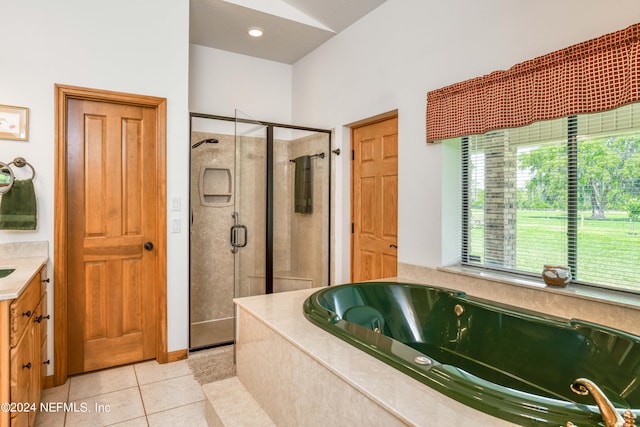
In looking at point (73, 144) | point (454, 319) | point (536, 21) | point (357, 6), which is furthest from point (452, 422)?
point (357, 6)

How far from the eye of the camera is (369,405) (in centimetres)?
114

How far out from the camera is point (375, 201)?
333cm

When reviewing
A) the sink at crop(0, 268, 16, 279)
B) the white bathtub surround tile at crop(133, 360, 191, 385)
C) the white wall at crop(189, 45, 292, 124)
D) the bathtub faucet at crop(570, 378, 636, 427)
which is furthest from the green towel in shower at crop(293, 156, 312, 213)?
the bathtub faucet at crop(570, 378, 636, 427)

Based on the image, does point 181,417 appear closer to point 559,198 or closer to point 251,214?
point 251,214

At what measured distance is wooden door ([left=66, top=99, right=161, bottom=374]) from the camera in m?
2.70

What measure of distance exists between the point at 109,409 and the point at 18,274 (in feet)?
3.15

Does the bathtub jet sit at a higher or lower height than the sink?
lower

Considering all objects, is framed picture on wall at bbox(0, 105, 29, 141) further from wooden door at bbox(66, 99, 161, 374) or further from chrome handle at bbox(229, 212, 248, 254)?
chrome handle at bbox(229, 212, 248, 254)

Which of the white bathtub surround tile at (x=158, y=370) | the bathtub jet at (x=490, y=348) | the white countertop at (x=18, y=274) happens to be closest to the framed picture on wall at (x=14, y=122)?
the white countertop at (x=18, y=274)

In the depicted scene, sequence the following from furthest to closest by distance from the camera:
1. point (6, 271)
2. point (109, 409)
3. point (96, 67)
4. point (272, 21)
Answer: point (272, 21)
point (96, 67)
point (109, 409)
point (6, 271)

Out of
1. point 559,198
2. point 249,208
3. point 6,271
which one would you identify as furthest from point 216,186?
point 559,198

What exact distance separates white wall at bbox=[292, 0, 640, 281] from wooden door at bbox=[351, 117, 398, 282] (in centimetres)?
12

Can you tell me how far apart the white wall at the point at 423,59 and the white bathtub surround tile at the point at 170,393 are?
167cm

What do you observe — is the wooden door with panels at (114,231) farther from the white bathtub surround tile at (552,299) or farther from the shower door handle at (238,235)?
the white bathtub surround tile at (552,299)
